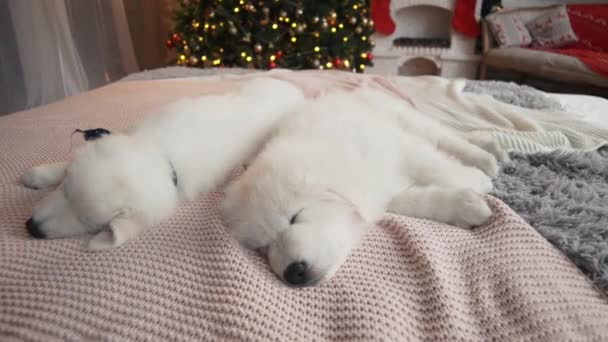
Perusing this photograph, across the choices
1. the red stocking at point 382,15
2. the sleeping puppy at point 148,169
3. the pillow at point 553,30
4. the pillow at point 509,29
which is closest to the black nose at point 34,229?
the sleeping puppy at point 148,169

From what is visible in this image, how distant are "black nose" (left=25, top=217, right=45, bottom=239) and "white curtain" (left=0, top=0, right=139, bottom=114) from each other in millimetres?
2744

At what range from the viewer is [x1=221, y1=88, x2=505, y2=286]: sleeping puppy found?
81 centimetres

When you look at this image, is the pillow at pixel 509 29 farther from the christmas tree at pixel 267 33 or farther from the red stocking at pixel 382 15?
the christmas tree at pixel 267 33

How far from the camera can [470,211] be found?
0.93 meters

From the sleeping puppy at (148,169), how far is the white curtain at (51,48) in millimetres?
2595

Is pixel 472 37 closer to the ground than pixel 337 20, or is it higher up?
closer to the ground

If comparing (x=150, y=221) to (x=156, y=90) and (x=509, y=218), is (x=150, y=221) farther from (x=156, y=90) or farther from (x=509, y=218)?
(x=156, y=90)

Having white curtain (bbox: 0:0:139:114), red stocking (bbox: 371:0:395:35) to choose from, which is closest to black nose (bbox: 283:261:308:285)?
white curtain (bbox: 0:0:139:114)

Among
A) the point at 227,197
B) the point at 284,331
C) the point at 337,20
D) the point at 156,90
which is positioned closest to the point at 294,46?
the point at 337,20

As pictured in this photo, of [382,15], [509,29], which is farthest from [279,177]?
[509,29]

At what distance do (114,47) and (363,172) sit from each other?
3959 mm

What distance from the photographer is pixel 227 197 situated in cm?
94

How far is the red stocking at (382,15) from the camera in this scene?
198 inches

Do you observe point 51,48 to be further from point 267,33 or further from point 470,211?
point 470,211
